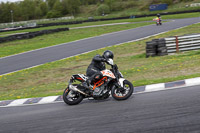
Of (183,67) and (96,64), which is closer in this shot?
(96,64)

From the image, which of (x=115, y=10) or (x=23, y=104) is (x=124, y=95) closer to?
(x=23, y=104)

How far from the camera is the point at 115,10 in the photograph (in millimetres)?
108750

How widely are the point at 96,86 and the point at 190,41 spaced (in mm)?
9175

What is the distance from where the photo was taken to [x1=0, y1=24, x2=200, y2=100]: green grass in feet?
34.1

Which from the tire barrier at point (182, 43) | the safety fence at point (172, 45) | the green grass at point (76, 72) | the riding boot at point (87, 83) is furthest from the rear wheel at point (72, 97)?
the tire barrier at point (182, 43)

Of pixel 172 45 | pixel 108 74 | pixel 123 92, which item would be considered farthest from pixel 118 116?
pixel 172 45

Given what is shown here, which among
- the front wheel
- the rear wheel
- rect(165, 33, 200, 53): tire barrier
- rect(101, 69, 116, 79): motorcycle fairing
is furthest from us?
rect(165, 33, 200, 53): tire barrier

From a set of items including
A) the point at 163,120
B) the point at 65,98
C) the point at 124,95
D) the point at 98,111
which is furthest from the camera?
the point at 65,98

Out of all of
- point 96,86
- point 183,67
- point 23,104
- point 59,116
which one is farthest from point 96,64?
point 183,67

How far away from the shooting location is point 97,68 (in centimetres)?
814

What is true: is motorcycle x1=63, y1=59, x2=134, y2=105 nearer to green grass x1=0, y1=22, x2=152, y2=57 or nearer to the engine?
the engine

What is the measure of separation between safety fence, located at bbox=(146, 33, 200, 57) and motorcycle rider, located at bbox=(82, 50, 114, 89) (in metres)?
7.34

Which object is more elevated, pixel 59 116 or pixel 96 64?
pixel 96 64

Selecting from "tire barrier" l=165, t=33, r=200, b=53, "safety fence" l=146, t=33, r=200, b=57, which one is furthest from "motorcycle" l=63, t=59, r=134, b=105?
"tire barrier" l=165, t=33, r=200, b=53
